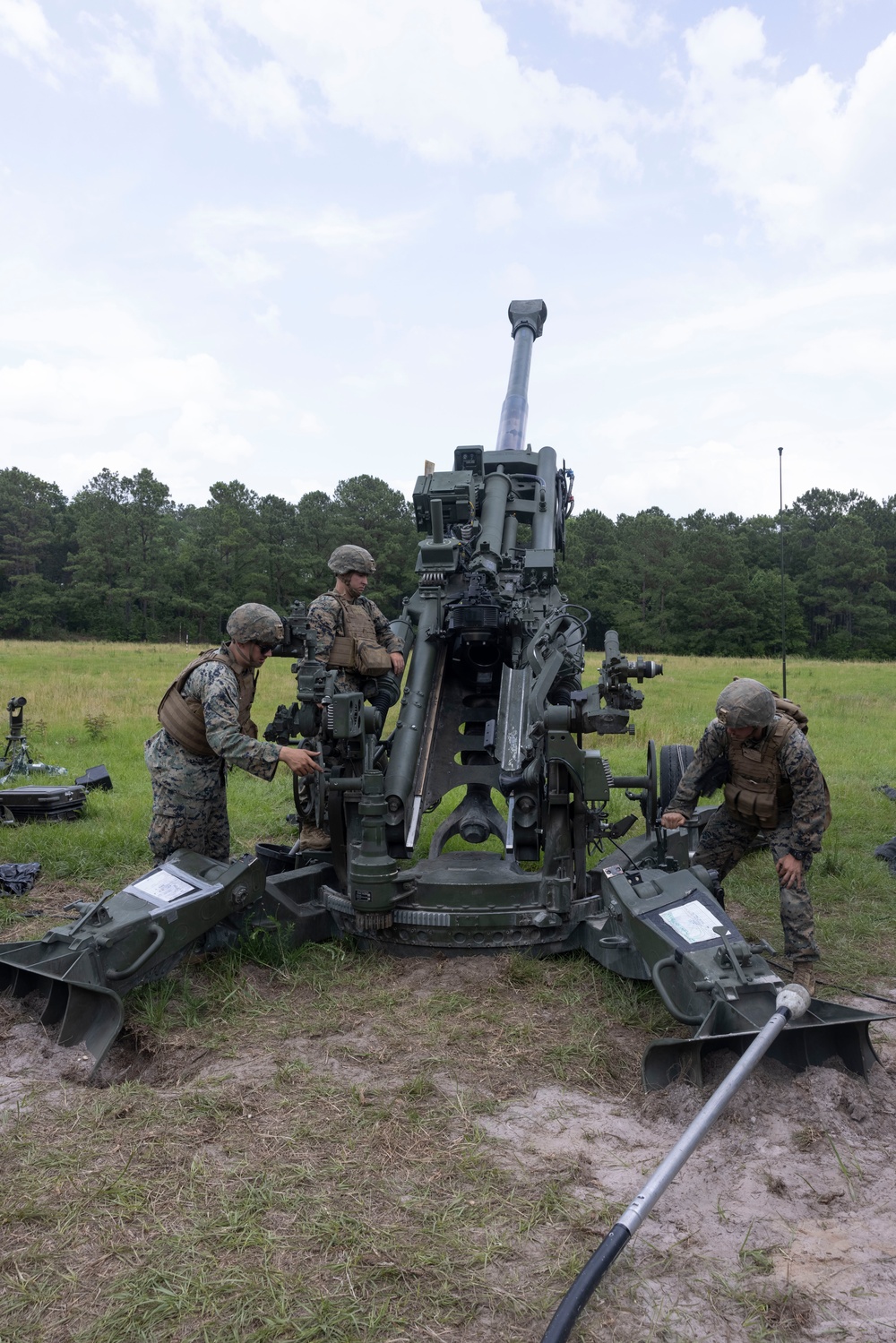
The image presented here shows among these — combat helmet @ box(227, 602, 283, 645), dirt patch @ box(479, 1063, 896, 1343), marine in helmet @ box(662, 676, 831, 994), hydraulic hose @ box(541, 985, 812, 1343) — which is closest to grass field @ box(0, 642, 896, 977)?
marine in helmet @ box(662, 676, 831, 994)

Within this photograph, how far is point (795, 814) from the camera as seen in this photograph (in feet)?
15.2

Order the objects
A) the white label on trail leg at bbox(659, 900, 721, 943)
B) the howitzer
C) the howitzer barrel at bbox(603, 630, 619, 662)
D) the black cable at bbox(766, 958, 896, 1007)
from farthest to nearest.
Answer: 1. the howitzer barrel at bbox(603, 630, 619, 662)
2. the black cable at bbox(766, 958, 896, 1007)
3. the white label on trail leg at bbox(659, 900, 721, 943)
4. the howitzer

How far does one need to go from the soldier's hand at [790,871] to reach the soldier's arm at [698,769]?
52 cm

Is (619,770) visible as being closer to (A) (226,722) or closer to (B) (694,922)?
(B) (694,922)

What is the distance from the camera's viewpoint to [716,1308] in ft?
7.84

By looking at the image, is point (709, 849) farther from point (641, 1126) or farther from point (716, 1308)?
point (716, 1308)

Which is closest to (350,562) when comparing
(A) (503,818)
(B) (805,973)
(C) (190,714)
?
(C) (190,714)

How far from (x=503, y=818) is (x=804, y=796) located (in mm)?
2241

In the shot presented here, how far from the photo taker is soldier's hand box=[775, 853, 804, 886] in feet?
15.0

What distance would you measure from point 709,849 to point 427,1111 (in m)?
2.38

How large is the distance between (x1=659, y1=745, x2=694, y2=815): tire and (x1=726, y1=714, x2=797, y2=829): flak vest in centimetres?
154

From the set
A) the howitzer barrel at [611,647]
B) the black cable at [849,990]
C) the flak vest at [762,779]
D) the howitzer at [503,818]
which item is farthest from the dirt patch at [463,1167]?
the howitzer barrel at [611,647]

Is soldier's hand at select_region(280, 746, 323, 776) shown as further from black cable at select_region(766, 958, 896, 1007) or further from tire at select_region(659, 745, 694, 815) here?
tire at select_region(659, 745, 694, 815)

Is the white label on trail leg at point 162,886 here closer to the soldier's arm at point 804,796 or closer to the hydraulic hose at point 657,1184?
the hydraulic hose at point 657,1184
